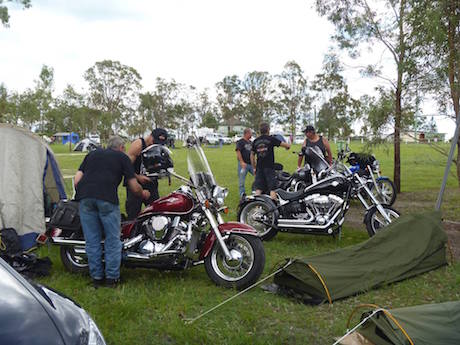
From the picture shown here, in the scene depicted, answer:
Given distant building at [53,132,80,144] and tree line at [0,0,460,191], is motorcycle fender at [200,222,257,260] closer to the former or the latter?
tree line at [0,0,460,191]

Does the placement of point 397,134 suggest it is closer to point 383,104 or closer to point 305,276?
point 383,104

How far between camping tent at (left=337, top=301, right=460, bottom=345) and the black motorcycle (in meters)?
3.32

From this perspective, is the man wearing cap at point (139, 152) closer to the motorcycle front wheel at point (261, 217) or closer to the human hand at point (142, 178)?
the human hand at point (142, 178)

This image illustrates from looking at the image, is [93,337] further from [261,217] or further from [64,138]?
[64,138]

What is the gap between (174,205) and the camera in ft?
16.4

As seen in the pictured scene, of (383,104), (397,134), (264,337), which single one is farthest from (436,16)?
(264,337)

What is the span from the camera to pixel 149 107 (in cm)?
6619

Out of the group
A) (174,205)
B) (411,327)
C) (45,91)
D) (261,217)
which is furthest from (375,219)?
(45,91)

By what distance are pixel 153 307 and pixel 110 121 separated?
153 ft

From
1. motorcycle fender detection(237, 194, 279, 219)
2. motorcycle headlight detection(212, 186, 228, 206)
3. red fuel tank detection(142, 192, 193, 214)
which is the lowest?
motorcycle fender detection(237, 194, 279, 219)

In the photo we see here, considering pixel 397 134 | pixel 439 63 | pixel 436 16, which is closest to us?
pixel 436 16

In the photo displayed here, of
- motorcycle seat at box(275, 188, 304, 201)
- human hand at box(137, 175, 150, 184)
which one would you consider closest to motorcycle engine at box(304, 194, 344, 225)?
motorcycle seat at box(275, 188, 304, 201)

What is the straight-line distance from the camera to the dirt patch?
282 inches

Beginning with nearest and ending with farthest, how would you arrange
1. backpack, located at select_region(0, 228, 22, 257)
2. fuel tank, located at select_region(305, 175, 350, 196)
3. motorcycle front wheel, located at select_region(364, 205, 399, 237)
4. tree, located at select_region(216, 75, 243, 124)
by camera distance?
1. backpack, located at select_region(0, 228, 22, 257)
2. motorcycle front wheel, located at select_region(364, 205, 399, 237)
3. fuel tank, located at select_region(305, 175, 350, 196)
4. tree, located at select_region(216, 75, 243, 124)
